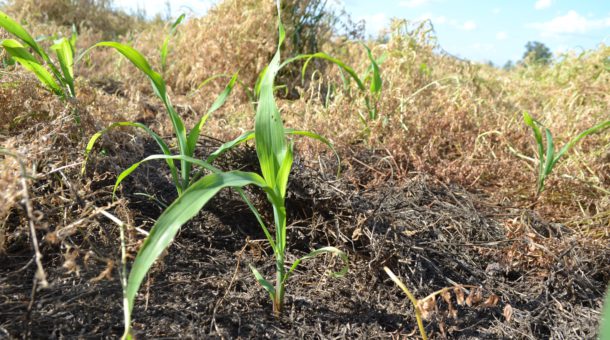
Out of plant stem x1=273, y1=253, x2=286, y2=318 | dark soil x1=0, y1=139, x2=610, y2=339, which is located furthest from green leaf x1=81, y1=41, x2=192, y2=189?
plant stem x1=273, y1=253, x2=286, y2=318

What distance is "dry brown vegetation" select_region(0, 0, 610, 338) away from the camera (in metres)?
1.45

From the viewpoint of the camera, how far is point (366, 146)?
2.42m

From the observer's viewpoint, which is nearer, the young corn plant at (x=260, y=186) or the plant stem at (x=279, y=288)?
the young corn plant at (x=260, y=186)

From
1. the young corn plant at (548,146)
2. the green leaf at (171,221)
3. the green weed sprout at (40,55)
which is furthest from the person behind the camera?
the young corn plant at (548,146)

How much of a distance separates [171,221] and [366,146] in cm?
154

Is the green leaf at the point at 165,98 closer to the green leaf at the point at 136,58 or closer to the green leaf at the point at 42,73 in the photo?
the green leaf at the point at 136,58

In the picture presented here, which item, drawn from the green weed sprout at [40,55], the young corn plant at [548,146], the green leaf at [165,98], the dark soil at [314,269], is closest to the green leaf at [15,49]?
the green weed sprout at [40,55]

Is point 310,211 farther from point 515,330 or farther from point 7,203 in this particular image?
point 7,203

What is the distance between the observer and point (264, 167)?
4.25ft

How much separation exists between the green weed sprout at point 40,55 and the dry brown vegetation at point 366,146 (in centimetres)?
7

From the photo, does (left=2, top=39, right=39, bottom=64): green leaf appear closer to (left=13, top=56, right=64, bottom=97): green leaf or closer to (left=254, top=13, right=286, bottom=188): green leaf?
(left=13, top=56, right=64, bottom=97): green leaf

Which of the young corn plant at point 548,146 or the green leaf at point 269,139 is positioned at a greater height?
the green leaf at point 269,139

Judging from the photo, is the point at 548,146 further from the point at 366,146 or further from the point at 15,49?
the point at 15,49

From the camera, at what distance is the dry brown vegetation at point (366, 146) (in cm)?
145
